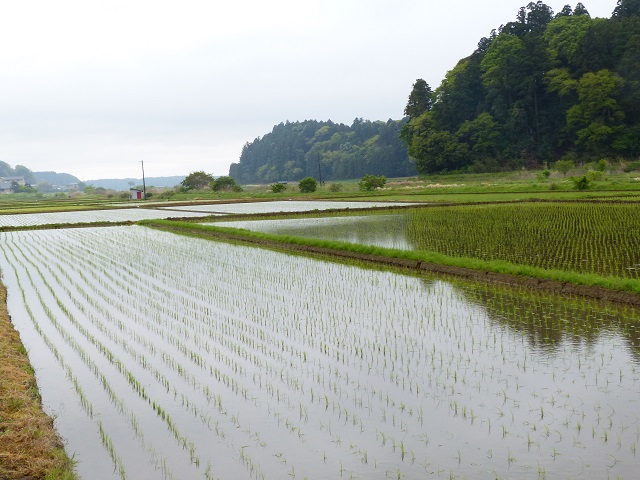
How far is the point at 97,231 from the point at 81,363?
57.2 feet

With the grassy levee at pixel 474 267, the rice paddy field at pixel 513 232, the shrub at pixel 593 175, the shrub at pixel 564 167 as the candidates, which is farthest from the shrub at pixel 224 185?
the grassy levee at pixel 474 267

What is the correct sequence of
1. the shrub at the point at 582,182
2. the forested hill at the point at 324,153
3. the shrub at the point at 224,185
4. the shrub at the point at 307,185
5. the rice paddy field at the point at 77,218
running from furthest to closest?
the forested hill at the point at 324,153, the shrub at the point at 224,185, the shrub at the point at 307,185, the shrub at the point at 582,182, the rice paddy field at the point at 77,218

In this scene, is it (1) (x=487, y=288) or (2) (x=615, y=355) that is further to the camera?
(1) (x=487, y=288)

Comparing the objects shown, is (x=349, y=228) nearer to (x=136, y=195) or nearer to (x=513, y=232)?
(x=513, y=232)

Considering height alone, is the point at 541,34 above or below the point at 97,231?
above

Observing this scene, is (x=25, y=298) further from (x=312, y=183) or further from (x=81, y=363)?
(x=312, y=183)

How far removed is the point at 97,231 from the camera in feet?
73.4

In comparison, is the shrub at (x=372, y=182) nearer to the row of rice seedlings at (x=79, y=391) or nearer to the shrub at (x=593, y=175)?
Answer: the shrub at (x=593, y=175)

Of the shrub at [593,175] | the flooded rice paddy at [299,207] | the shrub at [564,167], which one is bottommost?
the flooded rice paddy at [299,207]

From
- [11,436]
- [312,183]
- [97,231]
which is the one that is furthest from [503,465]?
[312,183]

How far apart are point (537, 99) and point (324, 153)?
55.1 metres

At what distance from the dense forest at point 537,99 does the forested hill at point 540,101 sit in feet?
0.26

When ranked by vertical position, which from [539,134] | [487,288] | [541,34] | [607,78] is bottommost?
[487,288]

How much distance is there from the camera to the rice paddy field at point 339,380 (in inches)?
145
